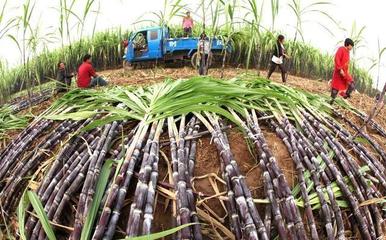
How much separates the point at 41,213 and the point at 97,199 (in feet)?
0.96

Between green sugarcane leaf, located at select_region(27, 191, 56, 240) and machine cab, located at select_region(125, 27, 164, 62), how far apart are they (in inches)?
369

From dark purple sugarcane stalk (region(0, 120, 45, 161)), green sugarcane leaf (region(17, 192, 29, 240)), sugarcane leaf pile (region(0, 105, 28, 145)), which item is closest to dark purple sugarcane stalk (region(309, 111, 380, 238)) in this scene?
green sugarcane leaf (region(17, 192, 29, 240))

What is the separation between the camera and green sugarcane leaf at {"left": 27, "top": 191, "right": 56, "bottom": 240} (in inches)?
87.4

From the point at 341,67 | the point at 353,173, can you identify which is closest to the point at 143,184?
the point at 353,173

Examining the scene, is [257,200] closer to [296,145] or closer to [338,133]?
[296,145]

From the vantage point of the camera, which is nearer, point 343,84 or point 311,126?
point 311,126

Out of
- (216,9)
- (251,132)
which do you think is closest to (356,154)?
(251,132)

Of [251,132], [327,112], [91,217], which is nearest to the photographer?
[91,217]

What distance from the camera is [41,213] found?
90.1 inches

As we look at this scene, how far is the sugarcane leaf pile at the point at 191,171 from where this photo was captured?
2.17 metres

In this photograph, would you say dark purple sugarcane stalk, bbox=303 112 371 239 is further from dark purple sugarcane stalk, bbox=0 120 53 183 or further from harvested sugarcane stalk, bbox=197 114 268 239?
dark purple sugarcane stalk, bbox=0 120 53 183

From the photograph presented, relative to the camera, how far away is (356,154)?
120 inches

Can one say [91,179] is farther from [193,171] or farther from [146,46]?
[146,46]

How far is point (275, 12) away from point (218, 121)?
277cm
